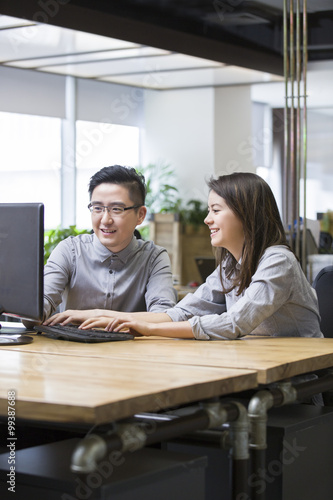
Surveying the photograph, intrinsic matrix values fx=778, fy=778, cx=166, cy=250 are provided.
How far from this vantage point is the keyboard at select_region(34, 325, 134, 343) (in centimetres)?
238

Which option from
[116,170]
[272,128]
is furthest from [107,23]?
[272,128]

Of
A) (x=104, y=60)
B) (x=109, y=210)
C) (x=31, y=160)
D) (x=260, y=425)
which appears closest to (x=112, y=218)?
(x=109, y=210)

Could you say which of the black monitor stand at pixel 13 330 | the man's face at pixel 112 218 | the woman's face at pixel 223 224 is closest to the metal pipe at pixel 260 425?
the woman's face at pixel 223 224

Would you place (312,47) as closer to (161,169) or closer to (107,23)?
(107,23)

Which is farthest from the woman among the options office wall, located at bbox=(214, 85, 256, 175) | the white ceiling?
office wall, located at bbox=(214, 85, 256, 175)

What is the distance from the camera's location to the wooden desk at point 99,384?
4.61 ft

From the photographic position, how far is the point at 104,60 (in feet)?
30.0

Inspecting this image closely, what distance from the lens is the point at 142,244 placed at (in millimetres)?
3252

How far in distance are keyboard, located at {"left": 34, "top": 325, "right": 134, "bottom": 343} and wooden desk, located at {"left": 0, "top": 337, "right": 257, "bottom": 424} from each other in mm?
252

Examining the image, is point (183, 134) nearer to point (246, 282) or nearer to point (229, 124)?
point (229, 124)

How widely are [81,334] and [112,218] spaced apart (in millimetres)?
756

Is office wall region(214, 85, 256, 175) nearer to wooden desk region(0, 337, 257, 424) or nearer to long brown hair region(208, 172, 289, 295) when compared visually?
long brown hair region(208, 172, 289, 295)

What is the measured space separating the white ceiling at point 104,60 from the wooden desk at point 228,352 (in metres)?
5.34

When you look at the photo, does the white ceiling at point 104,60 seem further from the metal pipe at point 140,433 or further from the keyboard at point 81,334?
the metal pipe at point 140,433
